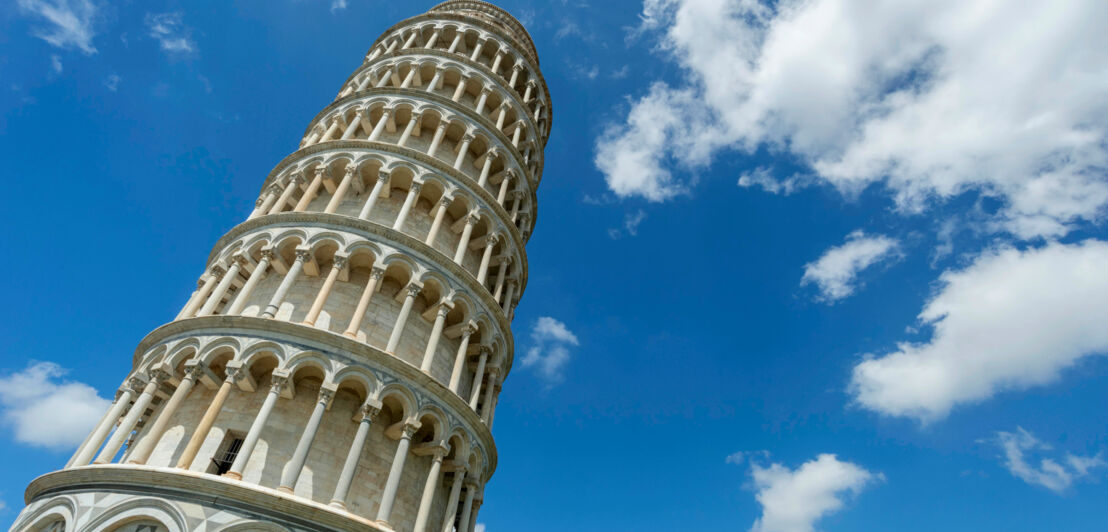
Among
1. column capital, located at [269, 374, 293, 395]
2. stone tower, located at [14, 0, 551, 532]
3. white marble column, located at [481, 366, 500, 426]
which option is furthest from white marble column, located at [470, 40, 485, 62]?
column capital, located at [269, 374, 293, 395]

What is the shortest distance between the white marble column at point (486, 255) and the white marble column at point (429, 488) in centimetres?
683

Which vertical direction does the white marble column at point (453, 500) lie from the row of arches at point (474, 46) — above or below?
below

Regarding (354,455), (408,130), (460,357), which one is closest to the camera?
(354,455)

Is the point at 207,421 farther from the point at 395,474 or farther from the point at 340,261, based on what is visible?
the point at 340,261

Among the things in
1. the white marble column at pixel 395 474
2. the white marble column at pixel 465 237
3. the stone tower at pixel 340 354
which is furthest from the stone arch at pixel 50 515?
the white marble column at pixel 465 237

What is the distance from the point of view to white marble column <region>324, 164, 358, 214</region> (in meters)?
21.2

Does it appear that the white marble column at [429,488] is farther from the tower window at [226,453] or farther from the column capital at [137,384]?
the column capital at [137,384]

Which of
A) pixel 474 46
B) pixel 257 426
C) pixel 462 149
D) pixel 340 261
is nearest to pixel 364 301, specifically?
pixel 340 261

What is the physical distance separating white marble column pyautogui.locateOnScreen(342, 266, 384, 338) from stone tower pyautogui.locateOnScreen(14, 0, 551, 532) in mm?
119

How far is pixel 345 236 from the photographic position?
1981 centimetres

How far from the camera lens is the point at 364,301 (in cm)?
1848

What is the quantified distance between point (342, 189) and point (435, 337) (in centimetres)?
620

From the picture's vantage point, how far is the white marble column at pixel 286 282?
17.6m

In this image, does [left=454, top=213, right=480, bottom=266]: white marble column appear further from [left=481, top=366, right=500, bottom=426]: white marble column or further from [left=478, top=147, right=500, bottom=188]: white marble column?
[left=481, top=366, right=500, bottom=426]: white marble column
